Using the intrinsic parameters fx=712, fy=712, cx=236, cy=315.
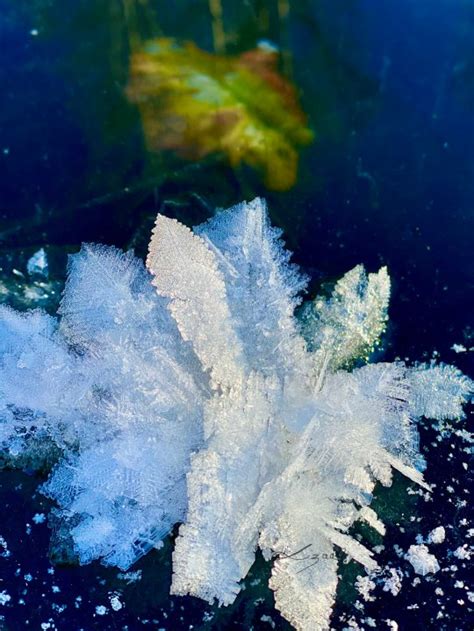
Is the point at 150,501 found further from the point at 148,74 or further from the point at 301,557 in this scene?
the point at 148,74

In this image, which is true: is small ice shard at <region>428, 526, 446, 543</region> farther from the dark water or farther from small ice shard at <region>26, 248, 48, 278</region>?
small ice shard at <region>26, 248, 48, 278</region>

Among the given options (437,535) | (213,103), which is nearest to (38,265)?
(213,103)

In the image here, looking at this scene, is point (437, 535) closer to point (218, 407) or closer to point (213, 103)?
point (218, 407)

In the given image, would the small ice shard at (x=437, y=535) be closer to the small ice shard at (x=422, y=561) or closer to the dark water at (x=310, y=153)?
the small ice shard at (x=422, y=561)

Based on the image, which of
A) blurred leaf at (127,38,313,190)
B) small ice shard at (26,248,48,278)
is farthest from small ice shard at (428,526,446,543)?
small ice shard at (26,248,48,278)

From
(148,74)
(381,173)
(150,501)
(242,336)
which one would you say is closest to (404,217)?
(381,173)
